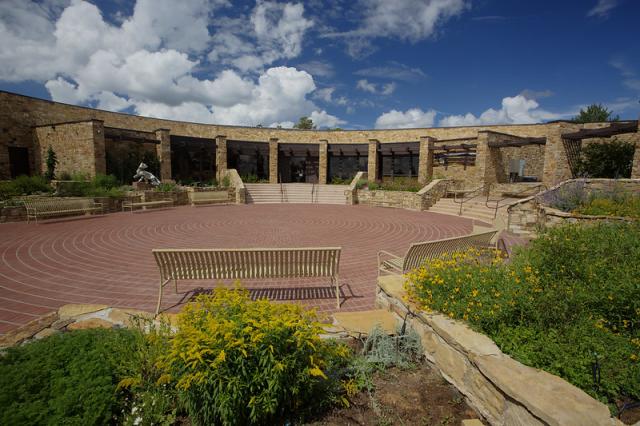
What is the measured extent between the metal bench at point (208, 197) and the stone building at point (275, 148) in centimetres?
546

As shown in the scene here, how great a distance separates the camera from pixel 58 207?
11.2m

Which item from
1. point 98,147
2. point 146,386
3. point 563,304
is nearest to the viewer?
point 146,386

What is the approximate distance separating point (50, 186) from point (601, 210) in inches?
889

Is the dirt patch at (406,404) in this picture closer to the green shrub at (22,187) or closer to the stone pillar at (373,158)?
the green shrub at (22,187)

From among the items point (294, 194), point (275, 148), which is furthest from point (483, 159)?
point (275, 148)

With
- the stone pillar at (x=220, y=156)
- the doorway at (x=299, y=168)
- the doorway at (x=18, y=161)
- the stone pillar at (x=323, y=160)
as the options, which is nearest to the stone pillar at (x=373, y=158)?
the stone pillar at (x=323, y=160)

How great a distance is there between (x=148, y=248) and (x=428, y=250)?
661 cm

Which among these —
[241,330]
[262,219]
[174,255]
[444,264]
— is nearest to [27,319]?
[174,255]

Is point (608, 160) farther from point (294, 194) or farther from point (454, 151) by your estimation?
point (294, 194)

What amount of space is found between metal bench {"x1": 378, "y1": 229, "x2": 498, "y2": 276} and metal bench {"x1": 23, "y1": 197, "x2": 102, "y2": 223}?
1230cm

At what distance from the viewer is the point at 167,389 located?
7.34 ft

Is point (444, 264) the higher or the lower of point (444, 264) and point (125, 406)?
the higher

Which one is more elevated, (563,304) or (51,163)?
(51,163)

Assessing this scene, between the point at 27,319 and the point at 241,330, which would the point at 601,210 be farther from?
the point at 27,319
